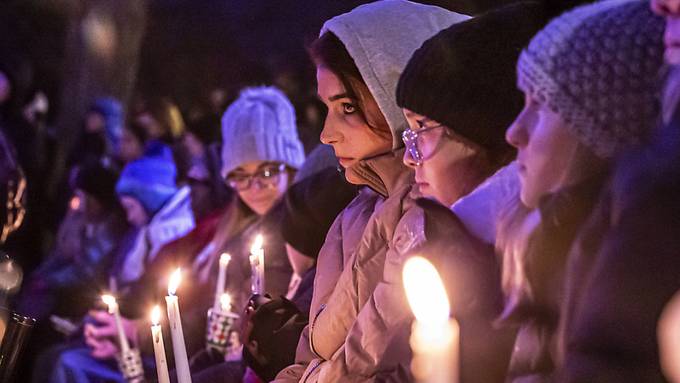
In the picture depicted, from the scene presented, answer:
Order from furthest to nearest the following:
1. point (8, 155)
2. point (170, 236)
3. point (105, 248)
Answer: point (105, 248)
point (170, 236)
point (8, 155)

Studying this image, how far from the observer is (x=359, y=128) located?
2.83 metres

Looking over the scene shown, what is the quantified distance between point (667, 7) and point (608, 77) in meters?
0.14

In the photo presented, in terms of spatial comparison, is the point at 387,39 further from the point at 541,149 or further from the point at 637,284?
the point at 637,284

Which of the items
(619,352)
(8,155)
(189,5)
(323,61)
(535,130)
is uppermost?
(189,5)

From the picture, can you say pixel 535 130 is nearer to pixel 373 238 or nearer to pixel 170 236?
pixel 373 238

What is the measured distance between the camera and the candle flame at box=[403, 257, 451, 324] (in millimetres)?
1239

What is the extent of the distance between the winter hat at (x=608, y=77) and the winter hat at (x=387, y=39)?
1114 millimetres

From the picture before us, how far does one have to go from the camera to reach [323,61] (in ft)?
9.45

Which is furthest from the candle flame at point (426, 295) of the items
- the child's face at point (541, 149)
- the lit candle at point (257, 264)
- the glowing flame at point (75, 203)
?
the glowing flame at point (75, 203)

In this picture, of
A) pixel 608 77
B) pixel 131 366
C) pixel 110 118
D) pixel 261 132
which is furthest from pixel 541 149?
pixel 110 118

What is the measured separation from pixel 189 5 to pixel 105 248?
646cm

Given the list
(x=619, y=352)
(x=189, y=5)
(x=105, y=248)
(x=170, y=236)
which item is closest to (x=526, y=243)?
(x=619, y=352)

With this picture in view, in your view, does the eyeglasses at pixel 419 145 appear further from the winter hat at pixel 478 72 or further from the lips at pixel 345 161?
the lips at pixel 345 161

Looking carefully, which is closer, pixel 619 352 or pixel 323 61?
pixel 619 352
